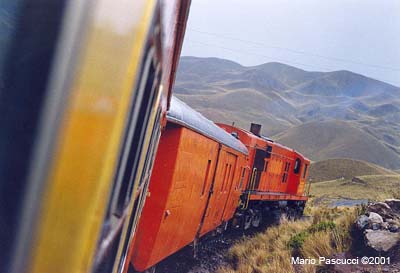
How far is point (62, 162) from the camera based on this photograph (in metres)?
0.94

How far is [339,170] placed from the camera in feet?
220

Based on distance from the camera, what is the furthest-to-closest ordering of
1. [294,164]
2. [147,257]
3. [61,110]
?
1. [294,164]
2. [147,257]
3. [61,110]

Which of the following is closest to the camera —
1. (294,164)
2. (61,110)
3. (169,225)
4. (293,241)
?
(61,110)

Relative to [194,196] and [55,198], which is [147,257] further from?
[55,198]

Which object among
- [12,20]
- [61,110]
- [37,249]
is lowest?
[37,249]

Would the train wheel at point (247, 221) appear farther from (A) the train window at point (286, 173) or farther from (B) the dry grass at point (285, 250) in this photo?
(A) the train window at point (286, 173)

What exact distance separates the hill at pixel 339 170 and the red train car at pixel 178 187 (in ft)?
191

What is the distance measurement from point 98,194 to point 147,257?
4493 millimetres

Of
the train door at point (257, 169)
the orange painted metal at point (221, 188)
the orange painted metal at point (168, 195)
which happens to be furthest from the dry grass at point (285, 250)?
the orange painted metal at point (168, 195)

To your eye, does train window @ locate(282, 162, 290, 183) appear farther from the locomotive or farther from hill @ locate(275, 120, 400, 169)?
hill @ locate(275, 120, 400, 169)

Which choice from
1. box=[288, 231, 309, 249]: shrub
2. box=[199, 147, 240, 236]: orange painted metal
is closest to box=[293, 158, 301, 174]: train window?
box=[288, 231, 309, 249]: shrub

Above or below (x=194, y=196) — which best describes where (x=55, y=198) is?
above

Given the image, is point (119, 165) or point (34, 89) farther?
point (119, 165)

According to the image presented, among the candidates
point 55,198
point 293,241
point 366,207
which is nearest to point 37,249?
point 55,198
